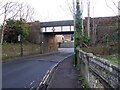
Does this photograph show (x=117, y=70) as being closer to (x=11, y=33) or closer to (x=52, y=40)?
(x=11, y=33)

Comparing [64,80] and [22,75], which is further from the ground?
[22,75]

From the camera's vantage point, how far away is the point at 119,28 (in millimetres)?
4293

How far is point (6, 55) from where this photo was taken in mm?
18094

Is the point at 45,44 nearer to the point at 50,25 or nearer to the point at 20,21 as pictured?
the point at 50,25

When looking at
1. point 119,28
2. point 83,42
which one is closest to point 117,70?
point 119,28

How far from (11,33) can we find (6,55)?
24.8 ft

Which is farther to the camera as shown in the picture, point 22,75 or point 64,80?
point 22,75

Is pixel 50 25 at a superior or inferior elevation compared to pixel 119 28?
superior

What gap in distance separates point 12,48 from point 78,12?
13.1 meters

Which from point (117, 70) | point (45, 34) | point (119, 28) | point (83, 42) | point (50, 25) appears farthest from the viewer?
point (45, 34)

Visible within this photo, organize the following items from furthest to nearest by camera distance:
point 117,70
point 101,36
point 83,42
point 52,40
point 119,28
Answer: point 52,40
point 101,36
point 83,42
point 119,28
point 117,70

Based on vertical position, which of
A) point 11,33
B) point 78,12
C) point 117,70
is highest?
point 78,12

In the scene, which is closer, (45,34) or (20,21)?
(20,21)

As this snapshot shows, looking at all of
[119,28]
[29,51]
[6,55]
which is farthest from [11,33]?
[119,28]
